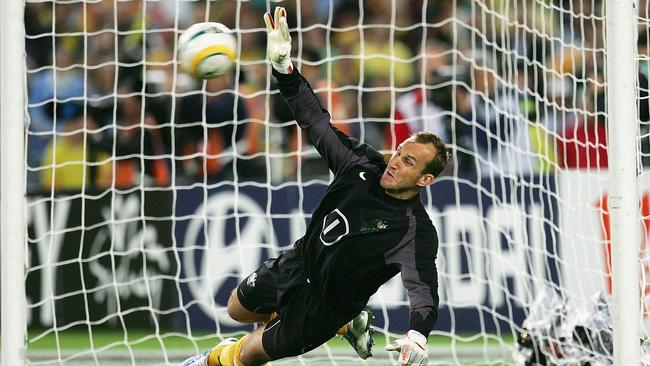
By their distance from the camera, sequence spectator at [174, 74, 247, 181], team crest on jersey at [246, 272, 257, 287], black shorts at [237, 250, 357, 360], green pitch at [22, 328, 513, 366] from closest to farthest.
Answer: black shorts at [237, 250, 357, 360], team crest on jersey at [246, 272, 257, 287], green pitch at [22, 328, 513, 366], spectator at [174, 74, 247, 181]

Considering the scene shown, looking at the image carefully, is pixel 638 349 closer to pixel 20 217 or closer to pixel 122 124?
pixel 20 217

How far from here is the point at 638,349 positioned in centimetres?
571

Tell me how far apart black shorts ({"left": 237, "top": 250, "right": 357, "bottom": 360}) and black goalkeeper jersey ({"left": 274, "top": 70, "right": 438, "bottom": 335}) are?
76mm

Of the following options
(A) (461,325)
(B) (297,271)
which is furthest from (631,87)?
(A) (461,325)

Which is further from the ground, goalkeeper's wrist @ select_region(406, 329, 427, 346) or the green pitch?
goalkeeper's wrist @ select_region(406, 329, 427, 346)

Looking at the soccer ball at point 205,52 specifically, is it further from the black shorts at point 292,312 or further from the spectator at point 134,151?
the spectator at point 134,151

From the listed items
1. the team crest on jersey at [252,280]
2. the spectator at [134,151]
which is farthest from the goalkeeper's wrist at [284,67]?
the spectator at [134,151]

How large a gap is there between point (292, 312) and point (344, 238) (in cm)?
53

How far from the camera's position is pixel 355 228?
220 inches

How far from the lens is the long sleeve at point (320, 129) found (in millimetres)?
5648

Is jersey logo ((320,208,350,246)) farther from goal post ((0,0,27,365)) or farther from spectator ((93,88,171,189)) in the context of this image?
spectator ((93,88,171,189))

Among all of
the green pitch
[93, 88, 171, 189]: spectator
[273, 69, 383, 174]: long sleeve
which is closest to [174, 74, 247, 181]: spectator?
[93, 88, 171, 189]: spectator

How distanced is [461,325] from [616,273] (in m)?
3.79

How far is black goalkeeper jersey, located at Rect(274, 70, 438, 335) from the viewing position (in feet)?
18.2
